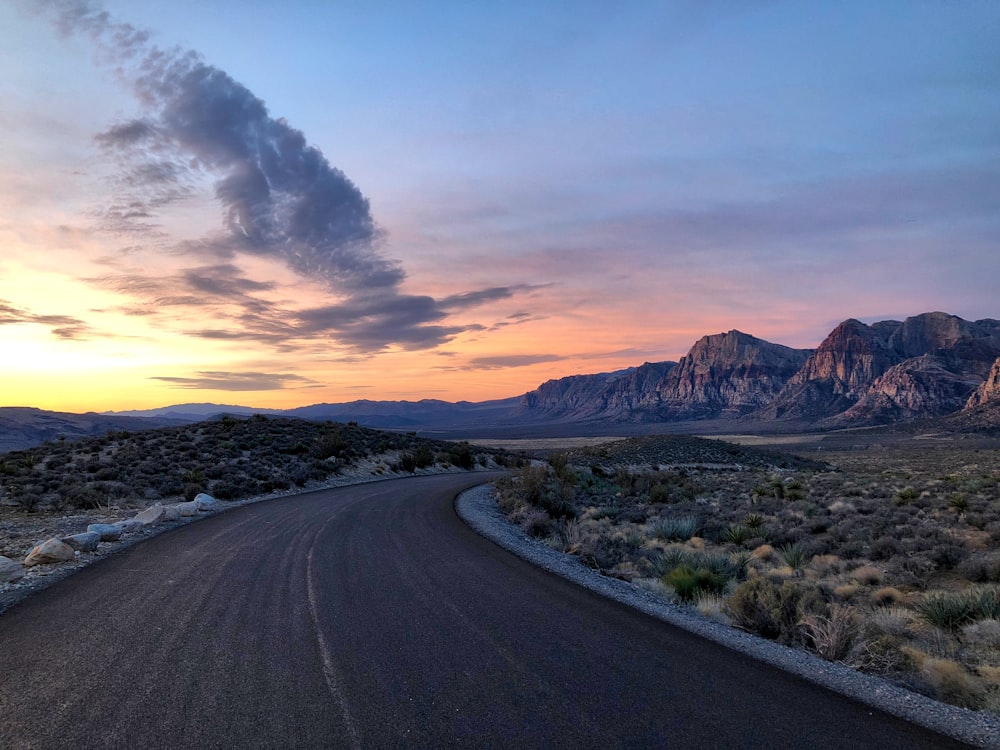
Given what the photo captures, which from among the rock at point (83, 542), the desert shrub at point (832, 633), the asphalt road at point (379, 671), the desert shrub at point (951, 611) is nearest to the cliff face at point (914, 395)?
the desert shrub at point (951, 611)

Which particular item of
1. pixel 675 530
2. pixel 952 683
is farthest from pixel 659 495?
pixel 952 683

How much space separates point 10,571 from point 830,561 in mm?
16368

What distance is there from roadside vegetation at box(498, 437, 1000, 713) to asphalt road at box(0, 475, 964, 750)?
1440 millimetres

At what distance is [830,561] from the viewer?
12.1 m

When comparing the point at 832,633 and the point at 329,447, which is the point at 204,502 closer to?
the point at 329,447

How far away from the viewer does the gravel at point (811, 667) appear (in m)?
4.89

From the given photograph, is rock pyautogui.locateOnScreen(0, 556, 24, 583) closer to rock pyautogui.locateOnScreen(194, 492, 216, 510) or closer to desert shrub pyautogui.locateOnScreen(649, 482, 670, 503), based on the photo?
rock pyautogui.locateOnScreen(194, 492, 216, 510)

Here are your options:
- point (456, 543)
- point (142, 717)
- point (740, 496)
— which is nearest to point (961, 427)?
point (740, 496)

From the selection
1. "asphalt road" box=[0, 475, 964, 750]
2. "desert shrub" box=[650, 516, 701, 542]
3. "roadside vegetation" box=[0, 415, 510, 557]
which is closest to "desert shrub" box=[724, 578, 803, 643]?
"asphalt road" box=[0, 475, 964, 750]

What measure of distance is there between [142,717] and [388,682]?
7.08ft

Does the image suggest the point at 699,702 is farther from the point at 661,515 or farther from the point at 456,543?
the point at 661,515

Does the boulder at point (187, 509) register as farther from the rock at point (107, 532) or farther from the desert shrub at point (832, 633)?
the desert shrub at point (832, 633)

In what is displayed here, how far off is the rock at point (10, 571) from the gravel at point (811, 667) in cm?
944

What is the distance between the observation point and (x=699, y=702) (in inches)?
203
